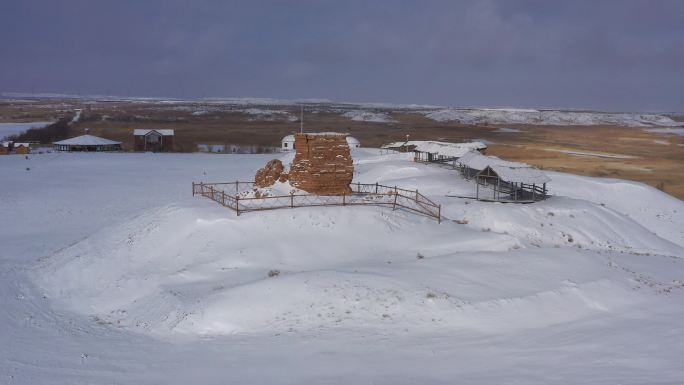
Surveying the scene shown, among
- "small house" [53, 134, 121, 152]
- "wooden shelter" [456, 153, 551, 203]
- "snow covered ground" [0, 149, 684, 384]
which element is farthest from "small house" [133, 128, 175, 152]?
"wooden shelter" [456, 153, 551, 203]

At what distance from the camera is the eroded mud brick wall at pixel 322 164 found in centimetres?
2336

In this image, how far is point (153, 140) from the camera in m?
73.2

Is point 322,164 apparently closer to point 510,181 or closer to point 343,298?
point 343,298

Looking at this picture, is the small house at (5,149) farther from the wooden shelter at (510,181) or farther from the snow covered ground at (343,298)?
the wooden shelter at (510,181)

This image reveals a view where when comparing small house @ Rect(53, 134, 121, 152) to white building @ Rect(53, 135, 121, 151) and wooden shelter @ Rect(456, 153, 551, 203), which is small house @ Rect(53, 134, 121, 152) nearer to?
white building @ Rect(53, 135, 121, 151)

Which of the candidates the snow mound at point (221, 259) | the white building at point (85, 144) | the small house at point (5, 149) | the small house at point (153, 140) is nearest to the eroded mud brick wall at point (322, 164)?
the snow mound at point (221, 259)

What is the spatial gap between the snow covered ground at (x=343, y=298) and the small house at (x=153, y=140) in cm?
4559

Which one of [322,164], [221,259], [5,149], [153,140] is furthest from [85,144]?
[221,259]

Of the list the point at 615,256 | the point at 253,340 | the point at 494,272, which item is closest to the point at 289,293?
the point at 253,340

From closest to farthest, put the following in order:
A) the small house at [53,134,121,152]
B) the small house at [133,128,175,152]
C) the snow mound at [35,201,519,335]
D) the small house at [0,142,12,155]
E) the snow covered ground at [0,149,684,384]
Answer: the snow covered ground at [0,149,684,384] < the snow mound at [35,201,519,335] < the small house at [0,142,12,155] < the small house at [53,134,121,152] < the small house at [133,128,175,152]

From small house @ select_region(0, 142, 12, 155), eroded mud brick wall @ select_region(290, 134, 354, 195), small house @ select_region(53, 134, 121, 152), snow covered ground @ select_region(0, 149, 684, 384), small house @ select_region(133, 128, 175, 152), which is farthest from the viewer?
small house @ select_region(133, 128, 175, 152)

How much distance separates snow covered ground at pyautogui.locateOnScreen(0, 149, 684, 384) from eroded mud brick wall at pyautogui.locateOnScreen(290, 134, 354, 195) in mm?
1809

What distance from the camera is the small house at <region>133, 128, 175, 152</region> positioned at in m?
72.5

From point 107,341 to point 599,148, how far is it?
83756 millimetres
